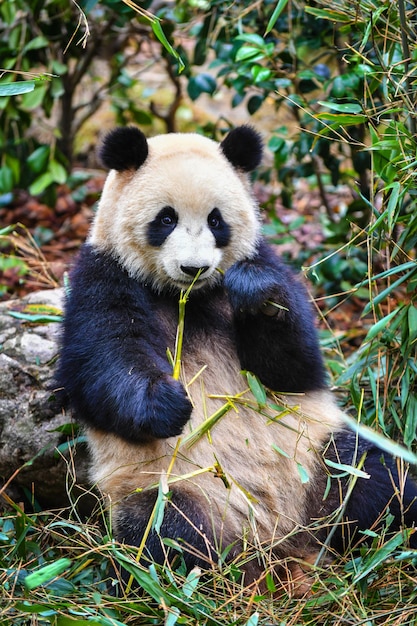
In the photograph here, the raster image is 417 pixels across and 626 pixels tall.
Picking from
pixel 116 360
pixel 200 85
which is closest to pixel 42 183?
pixel 200 85

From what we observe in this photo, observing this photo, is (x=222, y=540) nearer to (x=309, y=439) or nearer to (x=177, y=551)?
(x=177, y=551)

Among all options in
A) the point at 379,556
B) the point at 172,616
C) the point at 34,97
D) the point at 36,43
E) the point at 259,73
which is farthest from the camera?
the point at 34,97

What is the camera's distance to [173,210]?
11.7ft

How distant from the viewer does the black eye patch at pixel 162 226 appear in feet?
11.7

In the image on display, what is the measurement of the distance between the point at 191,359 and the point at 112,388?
46cm

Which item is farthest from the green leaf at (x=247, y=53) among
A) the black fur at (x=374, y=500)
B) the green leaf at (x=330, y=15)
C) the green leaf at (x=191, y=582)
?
the green leaf at (x=191, y=582)

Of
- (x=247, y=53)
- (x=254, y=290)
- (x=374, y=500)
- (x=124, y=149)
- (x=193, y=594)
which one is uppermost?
(x=247, y=53)

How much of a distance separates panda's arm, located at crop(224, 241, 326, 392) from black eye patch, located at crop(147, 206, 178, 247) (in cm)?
33

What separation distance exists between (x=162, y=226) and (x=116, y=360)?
0.63 metres

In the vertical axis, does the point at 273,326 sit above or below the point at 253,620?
above

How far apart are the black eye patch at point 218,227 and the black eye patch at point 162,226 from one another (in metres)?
0.17

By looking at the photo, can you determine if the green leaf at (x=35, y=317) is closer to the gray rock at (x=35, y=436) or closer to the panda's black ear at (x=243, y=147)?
the gray rock at (x=35, y=436)

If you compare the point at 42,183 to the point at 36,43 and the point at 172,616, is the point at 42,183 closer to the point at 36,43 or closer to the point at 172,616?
the point at 36,43

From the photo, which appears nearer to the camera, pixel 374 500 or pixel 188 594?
pixel 188 594
